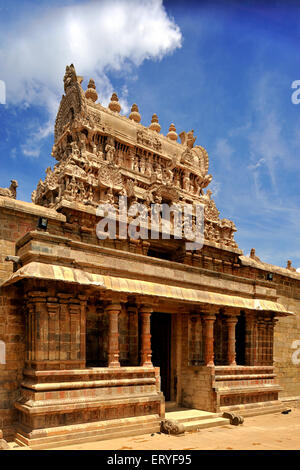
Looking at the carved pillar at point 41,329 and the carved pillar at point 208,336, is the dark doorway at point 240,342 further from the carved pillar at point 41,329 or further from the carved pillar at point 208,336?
the carved pillar at point 41,329

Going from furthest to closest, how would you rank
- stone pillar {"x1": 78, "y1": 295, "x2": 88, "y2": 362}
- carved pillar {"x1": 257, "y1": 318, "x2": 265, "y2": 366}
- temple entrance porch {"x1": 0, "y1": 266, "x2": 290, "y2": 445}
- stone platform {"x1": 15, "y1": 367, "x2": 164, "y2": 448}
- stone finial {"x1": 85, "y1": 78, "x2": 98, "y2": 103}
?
stone finial {"x1": 85, "y1": 78, "x2": 98, "y2": 103} < carved pillar {"x1": 257, "y1": 318, "x2": 265, "y2": 366} < stone pillar {"x1": 78, "y1": 295, "x2": 88, "y2": 362} < temple entrance porch {"x1": 0, "y1": 266, "x2": 290, "y2": 445} < stone platform {"x1": 15, "y1": 367, "x2": 164, "y2": 448}

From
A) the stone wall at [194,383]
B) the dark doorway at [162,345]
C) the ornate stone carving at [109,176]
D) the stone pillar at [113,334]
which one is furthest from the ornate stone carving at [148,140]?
the stone pillar at [113,334]

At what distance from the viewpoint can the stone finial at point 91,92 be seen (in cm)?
2545

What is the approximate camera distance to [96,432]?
10.9m

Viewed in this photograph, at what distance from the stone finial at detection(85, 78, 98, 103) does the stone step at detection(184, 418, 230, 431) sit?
20329 mm

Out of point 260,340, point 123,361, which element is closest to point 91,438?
point 123,361

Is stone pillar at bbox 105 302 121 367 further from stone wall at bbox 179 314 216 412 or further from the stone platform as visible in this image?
stone wall at bbox 179 314 216 412

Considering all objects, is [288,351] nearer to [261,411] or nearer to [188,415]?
[261,411]

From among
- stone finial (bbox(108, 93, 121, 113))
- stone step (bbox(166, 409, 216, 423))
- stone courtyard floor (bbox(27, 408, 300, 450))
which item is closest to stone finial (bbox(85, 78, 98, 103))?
stone finial (bbox(108, 93, 121, 113))

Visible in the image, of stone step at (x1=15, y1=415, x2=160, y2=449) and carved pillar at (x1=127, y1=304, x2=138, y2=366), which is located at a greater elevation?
carved pillar at (x1=127, y1=304, x2=138, y2=366)

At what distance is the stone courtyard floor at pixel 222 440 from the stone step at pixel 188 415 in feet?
2.42

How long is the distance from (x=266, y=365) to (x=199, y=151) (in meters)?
17.9

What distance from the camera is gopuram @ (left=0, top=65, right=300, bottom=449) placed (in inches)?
432
